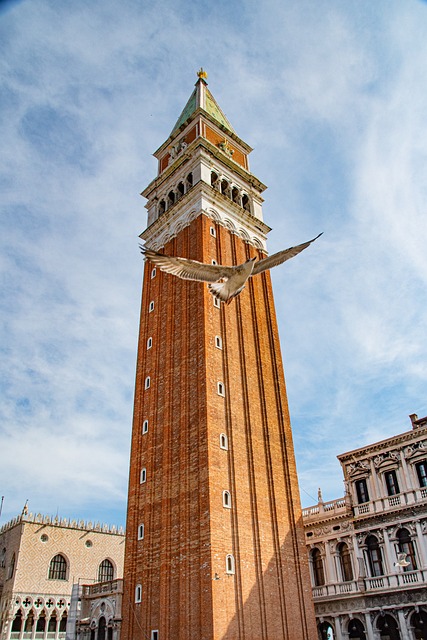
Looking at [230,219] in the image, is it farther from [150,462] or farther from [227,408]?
[150,462]

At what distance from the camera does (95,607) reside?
95.3 feet

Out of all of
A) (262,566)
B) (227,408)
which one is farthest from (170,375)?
(262,566)

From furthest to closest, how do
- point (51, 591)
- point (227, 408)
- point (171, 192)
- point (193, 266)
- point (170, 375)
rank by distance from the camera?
1. point (51, 591)
2. point (171, 192)
3. point (170, 375)
4. point (227, 408)
5. point (193, 266)

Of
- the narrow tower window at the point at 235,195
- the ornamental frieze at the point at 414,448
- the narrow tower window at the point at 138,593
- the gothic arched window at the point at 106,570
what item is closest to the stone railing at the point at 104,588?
the narrow tower window at the point at 138,593

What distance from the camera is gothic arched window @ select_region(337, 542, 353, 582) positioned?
34344 millimetres

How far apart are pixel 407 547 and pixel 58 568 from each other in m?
31.9

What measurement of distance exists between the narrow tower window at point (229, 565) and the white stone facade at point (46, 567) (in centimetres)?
2697

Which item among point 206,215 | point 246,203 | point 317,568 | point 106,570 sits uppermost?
point 246,203

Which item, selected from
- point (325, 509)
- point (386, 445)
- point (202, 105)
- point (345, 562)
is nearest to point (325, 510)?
point (325, 509)

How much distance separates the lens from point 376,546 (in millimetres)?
33375

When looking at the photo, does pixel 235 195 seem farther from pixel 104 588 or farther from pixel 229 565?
pixel 104 588

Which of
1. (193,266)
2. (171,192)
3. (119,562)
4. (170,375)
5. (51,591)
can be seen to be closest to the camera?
(193,266)

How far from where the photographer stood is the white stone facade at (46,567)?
44.1m

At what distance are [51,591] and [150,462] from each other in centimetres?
2500
